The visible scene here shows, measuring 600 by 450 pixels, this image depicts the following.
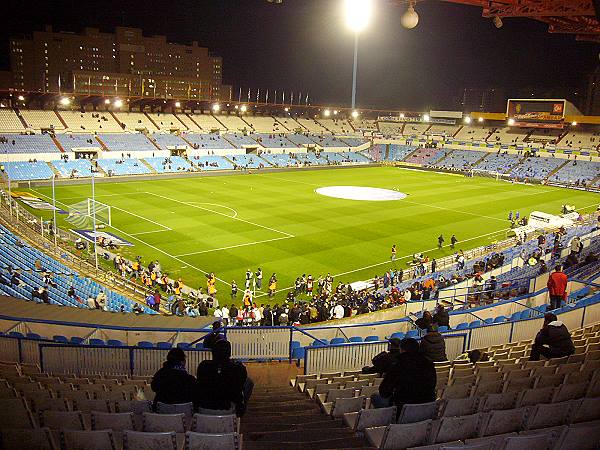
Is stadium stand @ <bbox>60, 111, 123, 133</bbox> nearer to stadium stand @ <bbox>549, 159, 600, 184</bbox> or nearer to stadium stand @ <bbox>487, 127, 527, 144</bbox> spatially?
stadium stand @ <bbox>487, 127, 527, 144</bbox>

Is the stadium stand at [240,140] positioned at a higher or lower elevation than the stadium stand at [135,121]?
lower

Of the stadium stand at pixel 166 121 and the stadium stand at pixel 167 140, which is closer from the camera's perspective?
the stadium stand at pixel 167 140

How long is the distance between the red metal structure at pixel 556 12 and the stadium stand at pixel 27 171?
49.7m

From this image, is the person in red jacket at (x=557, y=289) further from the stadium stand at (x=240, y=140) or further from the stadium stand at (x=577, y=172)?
the stadium stand at (x=240, y=140)

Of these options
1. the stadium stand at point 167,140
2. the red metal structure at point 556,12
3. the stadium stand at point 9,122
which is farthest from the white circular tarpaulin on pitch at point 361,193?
the red metal structure at point 556,12

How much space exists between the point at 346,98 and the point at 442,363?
125 meters

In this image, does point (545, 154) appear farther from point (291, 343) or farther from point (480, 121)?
point (291, 343)

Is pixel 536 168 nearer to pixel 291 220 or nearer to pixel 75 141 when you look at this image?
pixel 291 220

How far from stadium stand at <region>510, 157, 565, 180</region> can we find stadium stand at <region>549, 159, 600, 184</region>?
4.25ft

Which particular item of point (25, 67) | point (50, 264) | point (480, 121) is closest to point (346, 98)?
point (480, 121)

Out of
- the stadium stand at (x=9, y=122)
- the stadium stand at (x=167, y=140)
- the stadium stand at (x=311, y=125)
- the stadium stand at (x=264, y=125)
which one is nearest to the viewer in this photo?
the stadium stand at (x=9, y=122)

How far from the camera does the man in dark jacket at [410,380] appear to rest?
5371mm

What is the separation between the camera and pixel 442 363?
7.83m

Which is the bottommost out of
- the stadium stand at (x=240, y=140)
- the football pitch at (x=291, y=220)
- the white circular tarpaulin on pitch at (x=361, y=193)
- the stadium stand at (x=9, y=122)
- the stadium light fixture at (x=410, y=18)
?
the football pitch at (x=291, y=220)
